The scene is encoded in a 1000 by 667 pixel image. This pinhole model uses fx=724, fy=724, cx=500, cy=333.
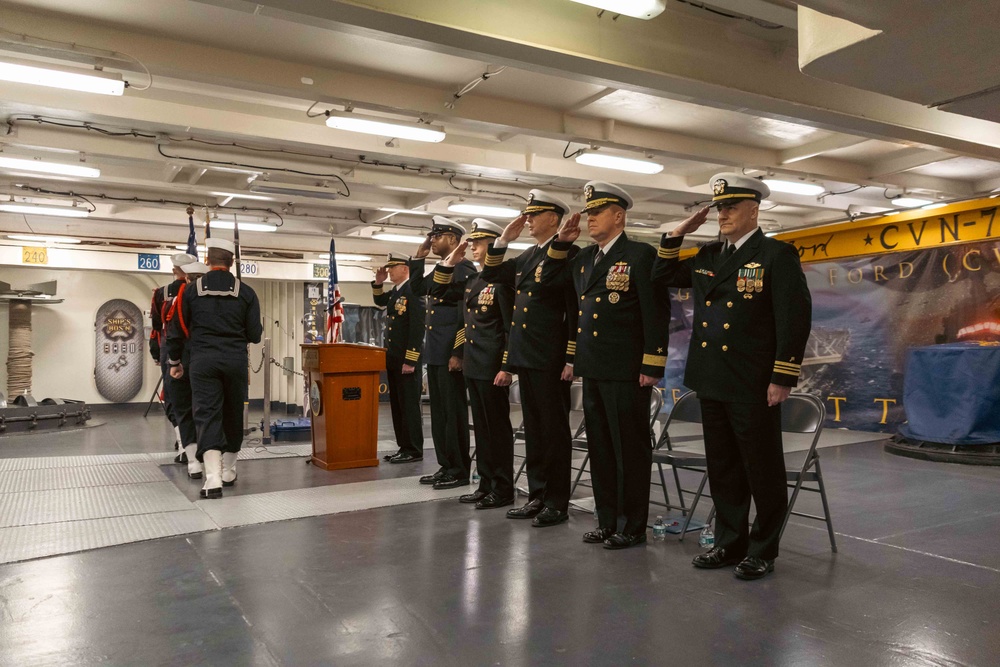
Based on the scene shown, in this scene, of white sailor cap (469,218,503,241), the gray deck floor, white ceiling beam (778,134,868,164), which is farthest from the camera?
white ceiling beam (778,134,868,164)

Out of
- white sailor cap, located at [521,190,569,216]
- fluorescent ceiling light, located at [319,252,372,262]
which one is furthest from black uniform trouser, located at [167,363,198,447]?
fluorescent ceiling light, located at [319,252,372,262]

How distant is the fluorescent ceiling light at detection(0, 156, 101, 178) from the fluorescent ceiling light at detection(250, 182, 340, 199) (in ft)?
5.98

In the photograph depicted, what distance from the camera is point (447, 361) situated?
5.62 m

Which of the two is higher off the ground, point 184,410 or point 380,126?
point 380,126

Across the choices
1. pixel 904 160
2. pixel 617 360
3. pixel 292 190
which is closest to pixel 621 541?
pixel 617 360

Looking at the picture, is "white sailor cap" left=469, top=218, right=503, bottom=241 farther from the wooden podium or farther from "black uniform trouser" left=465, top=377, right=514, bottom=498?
the wooden podium

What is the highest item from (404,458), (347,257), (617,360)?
(347,257)

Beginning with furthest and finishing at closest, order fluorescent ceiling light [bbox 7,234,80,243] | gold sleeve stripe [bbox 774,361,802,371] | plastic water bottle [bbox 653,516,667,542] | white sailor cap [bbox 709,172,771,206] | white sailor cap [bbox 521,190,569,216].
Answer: fluorescent ceiling light [bbox 7,234,80,243] < white sailor cap [bbox 521,190,569,216] < plastic water bottle [bbox 653,516,667,542] < white sailor cap [bbox 709,172,771,206] < gold sleeve stripe [bbox 774,361,802,371]

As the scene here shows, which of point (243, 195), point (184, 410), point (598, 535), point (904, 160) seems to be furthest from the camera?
point (243, 195)

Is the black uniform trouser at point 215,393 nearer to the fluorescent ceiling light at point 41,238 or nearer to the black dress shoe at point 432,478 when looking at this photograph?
the black dress shoe at point 432,478

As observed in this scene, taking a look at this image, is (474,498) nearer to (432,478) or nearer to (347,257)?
(432,478)

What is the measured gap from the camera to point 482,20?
4.23m

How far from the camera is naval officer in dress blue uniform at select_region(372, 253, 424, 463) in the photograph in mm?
6723

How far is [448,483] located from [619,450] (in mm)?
2045
